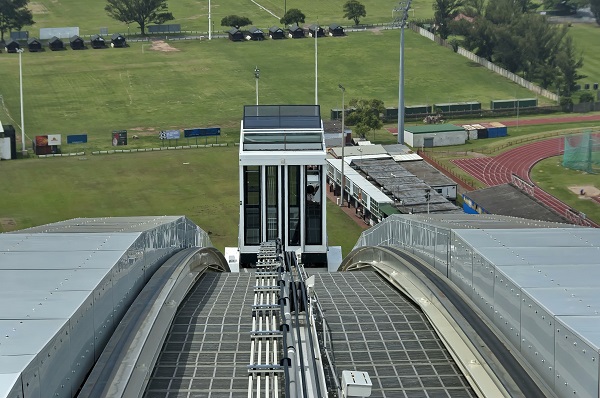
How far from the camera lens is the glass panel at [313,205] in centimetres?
3478

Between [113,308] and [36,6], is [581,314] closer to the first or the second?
[113,308]

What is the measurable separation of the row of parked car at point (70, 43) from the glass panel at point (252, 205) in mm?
105140

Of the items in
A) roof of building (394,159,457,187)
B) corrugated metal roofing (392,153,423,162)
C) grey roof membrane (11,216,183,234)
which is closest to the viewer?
grey roof membrane (11,216,183,234)

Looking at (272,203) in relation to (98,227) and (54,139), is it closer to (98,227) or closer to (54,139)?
(98,227)

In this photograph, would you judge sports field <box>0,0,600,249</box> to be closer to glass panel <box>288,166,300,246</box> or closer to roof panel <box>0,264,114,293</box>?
glass panel <box>288,166,300,246</box>

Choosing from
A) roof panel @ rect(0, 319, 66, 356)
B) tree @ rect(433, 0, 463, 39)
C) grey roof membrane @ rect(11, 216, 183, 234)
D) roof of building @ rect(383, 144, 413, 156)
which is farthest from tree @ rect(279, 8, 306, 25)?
roof panel @ rect(0, 319, 66, 356)

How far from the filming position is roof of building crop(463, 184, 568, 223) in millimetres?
61406

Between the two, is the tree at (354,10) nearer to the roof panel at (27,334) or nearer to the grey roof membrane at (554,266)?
the grey roof membrane at (554,266)

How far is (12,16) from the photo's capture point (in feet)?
454

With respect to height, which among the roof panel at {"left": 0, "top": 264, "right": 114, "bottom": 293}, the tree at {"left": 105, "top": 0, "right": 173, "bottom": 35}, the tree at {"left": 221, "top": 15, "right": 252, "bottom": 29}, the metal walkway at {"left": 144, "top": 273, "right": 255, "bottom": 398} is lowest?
the metal walkway at {"left": 144, "top": 273, "right": 255, "bottom": 398}

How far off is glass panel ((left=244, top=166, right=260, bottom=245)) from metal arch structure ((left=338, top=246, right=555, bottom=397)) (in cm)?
1445

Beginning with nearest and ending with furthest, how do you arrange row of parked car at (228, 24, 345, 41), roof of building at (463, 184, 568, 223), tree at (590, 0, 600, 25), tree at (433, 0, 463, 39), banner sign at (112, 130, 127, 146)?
roof of building at (463, 184, 568, 223) → banner sign at (112, 130, 127, 146) → row of parked car at (228, 24, 345, 41) → tree at (433, 0, 463, 39) → tree at (590, 0, 600, 25)

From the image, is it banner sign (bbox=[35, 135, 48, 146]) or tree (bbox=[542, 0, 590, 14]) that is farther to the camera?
tree (bbox=[542, 0, 590, 14])

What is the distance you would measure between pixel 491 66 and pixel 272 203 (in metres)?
101
